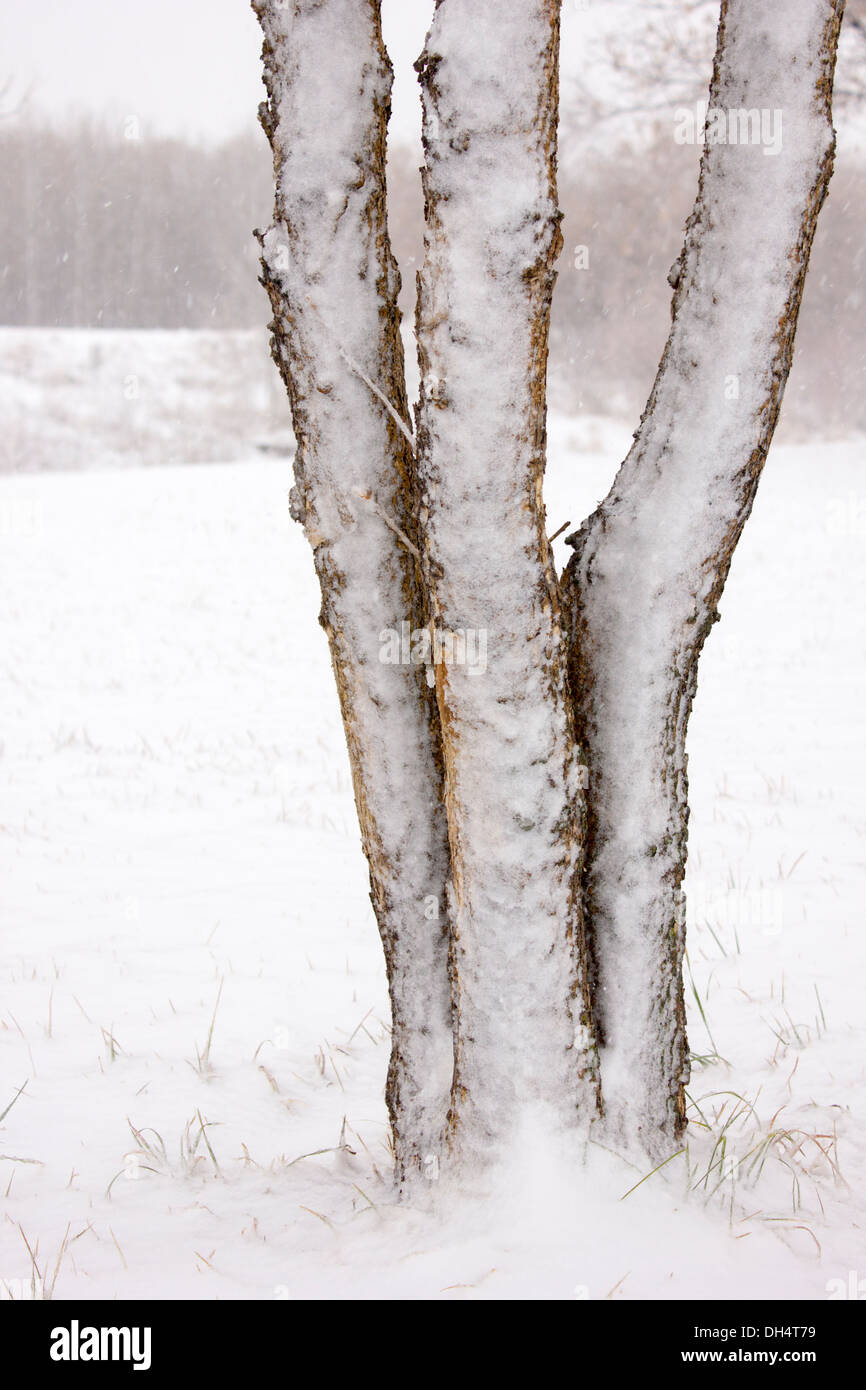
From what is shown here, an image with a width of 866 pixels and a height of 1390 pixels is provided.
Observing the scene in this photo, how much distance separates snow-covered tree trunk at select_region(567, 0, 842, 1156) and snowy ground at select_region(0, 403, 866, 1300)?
285 millimetres

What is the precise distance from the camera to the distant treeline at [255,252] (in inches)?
780

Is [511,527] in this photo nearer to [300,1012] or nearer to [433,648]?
[433,648]

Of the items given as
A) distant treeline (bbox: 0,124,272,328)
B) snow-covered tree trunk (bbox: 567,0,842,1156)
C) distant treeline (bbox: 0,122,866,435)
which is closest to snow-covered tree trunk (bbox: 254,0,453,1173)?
snow-covered tree trunk (bbox: 567,0,842,1156)

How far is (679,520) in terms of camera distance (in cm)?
187

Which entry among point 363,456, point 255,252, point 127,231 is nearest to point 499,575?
point 363,456

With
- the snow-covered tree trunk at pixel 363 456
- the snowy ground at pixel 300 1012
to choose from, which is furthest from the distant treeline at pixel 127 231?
the snow-covered tree trunk at pixel 363 456

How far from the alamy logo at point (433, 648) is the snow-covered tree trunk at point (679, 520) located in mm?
292

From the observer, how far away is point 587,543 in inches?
78.7

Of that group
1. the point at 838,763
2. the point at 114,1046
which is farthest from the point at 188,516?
the point at 114,1046
